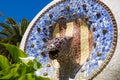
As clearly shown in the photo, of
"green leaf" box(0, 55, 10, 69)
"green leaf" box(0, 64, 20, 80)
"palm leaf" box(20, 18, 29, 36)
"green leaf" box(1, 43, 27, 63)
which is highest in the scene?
"palm leaf" box(20, 18, 29, 36)

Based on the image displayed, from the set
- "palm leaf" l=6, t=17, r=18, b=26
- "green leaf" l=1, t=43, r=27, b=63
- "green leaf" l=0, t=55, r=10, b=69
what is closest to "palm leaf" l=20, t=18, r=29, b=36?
"palm leaf" l=6, t=17, r=18, b=26

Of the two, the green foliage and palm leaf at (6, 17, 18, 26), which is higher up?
palm leaf at (6, 17, 18, 26)

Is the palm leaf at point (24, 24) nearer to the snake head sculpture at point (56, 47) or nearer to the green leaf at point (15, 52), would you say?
the snake head sculpture at point (56, 47)

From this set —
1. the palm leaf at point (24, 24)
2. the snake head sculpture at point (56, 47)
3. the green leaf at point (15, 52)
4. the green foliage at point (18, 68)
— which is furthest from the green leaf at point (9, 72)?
the palm leaf at point (24, 24)

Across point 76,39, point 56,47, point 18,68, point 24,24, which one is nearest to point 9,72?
point 18,68

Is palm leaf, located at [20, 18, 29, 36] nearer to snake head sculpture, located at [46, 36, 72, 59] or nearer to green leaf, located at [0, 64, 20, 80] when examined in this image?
snake head sculpture, located at [46, 36, 72, 59]

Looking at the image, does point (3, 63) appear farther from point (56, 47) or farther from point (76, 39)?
point (76, 39)

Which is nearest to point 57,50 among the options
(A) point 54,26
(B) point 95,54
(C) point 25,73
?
(B) point 95,54
